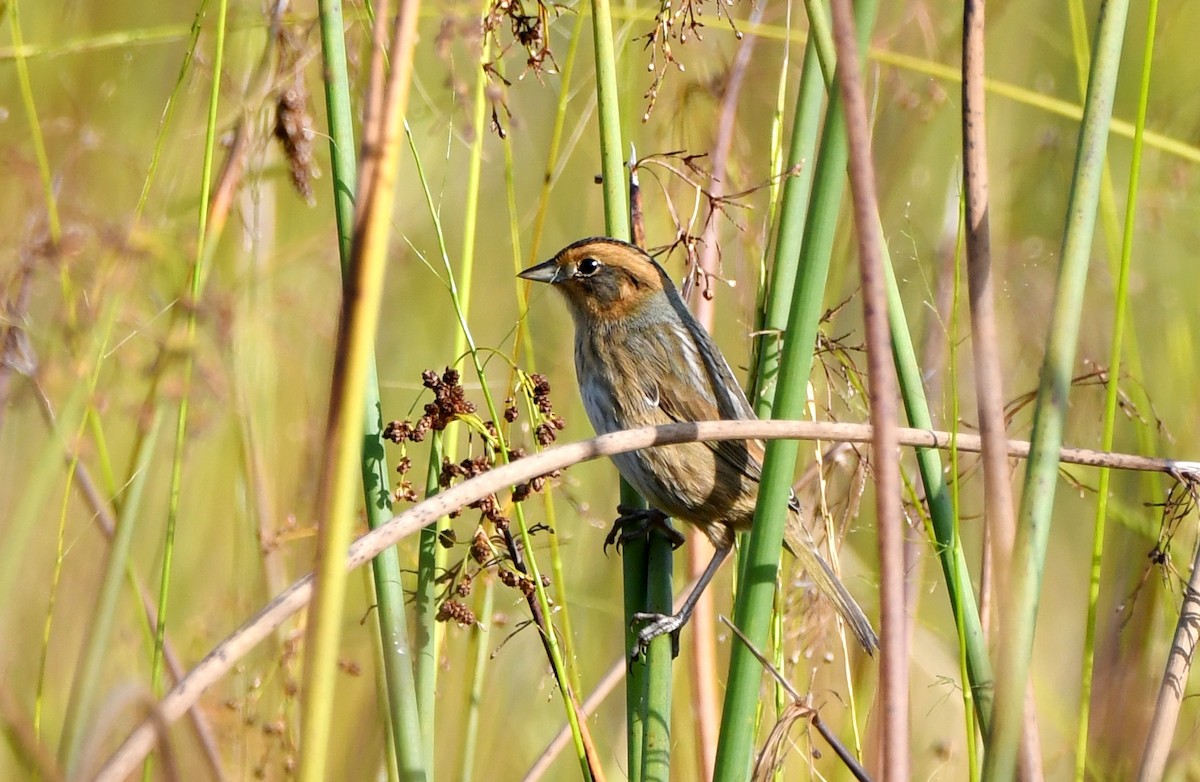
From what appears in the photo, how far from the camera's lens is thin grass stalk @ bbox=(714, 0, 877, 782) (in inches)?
50.1

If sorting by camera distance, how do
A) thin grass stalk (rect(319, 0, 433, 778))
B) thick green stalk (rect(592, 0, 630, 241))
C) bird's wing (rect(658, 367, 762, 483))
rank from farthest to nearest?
bird's wing (rect(658, 367, 762, 483))
thick green stalk (rect(592, 0, 630, 241))
thin grass stalk (rect(319, 0, 433, 778))

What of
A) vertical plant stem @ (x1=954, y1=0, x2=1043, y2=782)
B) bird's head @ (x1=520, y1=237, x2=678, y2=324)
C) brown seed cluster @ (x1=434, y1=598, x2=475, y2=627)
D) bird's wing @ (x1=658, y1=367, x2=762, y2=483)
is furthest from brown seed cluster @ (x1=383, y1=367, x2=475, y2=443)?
bird's wing @ (x1=658, y1=367, x2=762, y2=483)

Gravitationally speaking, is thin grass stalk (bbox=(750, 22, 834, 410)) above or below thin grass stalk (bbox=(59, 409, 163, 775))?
above

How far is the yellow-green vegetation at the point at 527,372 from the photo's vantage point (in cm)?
148

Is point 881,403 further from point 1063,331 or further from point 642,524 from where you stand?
point 642,524

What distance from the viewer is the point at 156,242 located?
2.19 metres

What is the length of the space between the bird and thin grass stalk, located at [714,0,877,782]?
3.66 ft

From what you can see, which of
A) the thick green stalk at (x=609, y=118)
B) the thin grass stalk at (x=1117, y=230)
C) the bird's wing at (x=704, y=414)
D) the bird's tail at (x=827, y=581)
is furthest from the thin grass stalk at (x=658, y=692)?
the thin grass stalk at (x=1117, y=230)

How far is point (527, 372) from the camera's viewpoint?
1850mm

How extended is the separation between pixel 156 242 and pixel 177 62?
1567 millimetres

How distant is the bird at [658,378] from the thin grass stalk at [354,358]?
1632 millimetres

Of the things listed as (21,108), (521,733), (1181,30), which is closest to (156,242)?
(21,108)

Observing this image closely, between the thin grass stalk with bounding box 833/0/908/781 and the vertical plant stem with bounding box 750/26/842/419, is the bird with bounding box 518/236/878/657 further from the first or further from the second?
the thin grass stalk with bounding box 833/0/908/781

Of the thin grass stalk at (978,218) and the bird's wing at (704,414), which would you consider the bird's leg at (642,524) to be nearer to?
the bird's wing at (704,414)
